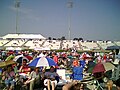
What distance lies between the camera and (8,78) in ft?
26.1

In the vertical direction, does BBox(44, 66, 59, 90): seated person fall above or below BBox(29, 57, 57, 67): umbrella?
below

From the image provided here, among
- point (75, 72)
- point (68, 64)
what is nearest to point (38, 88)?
point (75, 72)

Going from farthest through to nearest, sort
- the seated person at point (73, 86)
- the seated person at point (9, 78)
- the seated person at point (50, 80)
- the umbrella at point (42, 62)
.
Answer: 1. the umbrella at point (42, 62)
2. the seated person at point (50, 80)
3. the seated person at point (9, 78)
4. the seated person at point (73, 86)

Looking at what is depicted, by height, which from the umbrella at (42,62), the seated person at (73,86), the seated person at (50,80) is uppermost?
the umbrella at (42,62)

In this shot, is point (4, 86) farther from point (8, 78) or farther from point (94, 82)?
point (94, 82)

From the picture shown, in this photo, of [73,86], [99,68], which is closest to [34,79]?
[99,68]

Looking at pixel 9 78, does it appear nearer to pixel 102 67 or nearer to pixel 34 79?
pixel 34 79

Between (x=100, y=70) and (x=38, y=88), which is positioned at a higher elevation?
(x=100, y=70)

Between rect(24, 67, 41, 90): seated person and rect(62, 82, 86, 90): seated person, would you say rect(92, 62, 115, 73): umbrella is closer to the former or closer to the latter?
rect(24, 67, 41, 90): seated person

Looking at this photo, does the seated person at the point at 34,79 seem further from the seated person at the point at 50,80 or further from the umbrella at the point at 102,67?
the umbrella at the point at 102,67

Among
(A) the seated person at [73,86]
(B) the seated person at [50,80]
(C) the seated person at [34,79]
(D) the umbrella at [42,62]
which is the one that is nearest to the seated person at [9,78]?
(C) the seated person at [34,79]

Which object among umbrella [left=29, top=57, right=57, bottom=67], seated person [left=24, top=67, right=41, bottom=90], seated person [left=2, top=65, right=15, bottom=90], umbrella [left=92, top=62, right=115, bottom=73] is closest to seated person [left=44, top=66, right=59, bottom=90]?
seated person [left=24, top=67, right=41, bottom=90]

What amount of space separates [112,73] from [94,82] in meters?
1.78

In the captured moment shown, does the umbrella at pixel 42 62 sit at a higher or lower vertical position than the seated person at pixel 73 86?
higher
